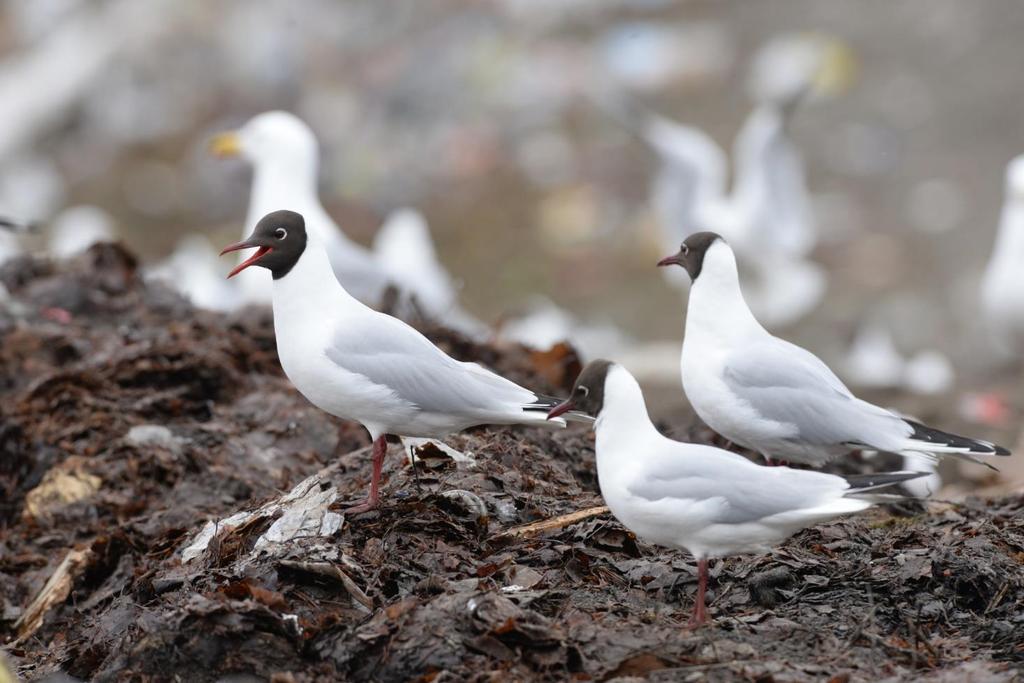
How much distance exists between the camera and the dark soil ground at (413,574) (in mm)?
3566

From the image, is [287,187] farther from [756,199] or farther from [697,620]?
[697,620]

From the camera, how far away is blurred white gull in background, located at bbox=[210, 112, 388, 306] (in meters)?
8.00

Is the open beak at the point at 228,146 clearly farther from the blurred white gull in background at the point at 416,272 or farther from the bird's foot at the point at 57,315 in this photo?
the bird's foot at the point at 57,315

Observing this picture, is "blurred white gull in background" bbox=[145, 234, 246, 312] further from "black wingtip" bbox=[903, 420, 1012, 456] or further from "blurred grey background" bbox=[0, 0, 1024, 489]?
"black wingtip" bbox=[903, 420, 1012, 456]

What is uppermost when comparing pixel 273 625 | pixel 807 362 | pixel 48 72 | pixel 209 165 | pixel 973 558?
pixel 48 72

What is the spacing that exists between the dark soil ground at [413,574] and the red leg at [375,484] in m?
0.03

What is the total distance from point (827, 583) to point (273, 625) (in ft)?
5.31

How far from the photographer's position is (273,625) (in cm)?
365

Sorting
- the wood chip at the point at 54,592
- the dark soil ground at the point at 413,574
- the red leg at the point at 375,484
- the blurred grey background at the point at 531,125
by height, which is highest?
the blurred grey background at the point at 531,125

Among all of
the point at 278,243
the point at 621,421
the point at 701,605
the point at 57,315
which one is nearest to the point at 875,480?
the point at 701,605

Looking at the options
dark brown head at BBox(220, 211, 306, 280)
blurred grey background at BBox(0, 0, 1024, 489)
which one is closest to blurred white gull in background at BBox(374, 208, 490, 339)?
dark brown head at BBox(220, 211, 306, 280)

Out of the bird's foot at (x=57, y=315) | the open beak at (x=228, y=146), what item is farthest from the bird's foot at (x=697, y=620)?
the open beak at (x=228, y=146)

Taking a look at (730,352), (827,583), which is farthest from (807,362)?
(827,583)

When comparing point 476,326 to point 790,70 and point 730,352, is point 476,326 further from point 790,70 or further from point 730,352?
point 790,70
